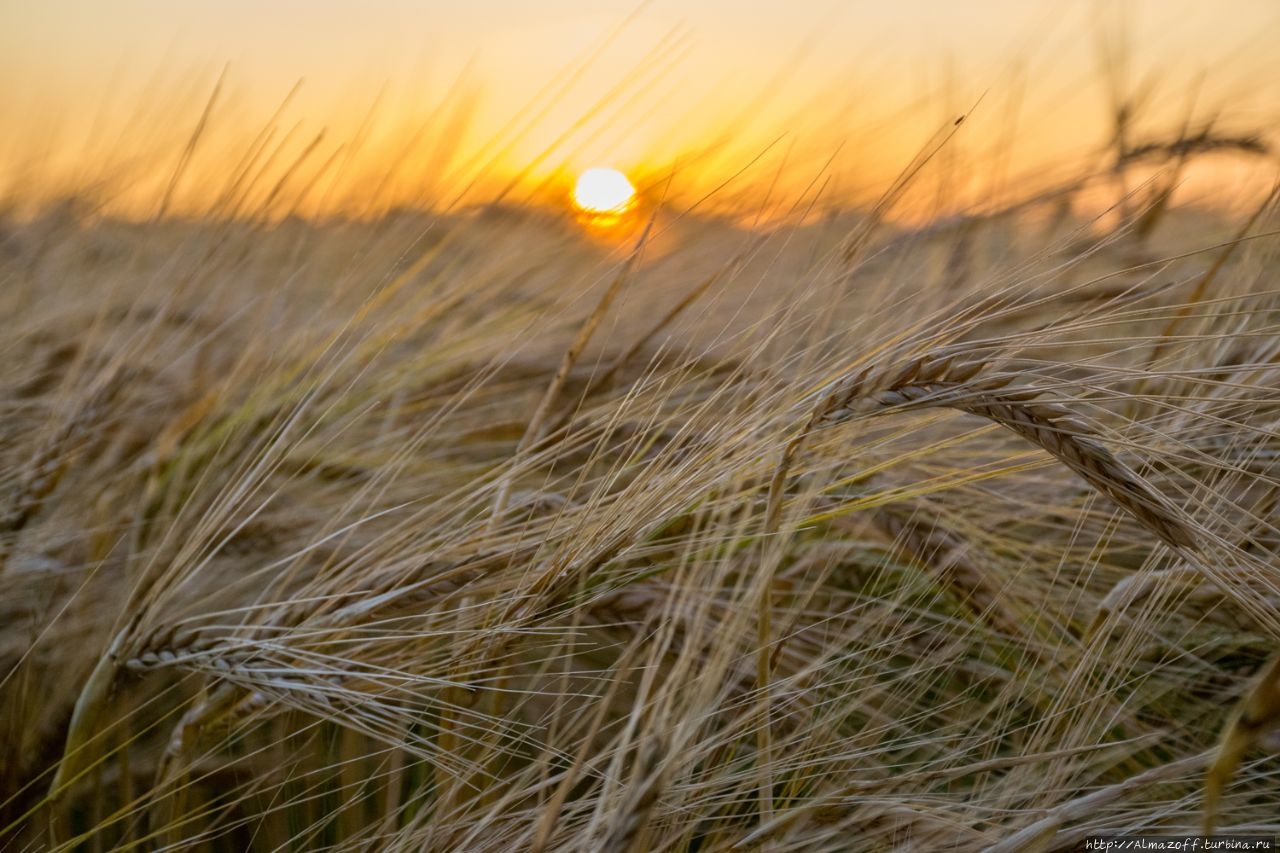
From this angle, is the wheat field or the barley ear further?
the wheat field

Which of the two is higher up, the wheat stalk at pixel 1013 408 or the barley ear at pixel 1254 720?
the wheat stalk at pixel 1013 408

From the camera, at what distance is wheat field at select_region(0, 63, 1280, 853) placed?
455 millimetres

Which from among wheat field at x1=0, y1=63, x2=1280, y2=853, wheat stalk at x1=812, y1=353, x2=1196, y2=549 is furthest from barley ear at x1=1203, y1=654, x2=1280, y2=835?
wheat stalk at x1=812, y1=353, x2=1196, y2=549

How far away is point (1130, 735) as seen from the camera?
1.95 ft

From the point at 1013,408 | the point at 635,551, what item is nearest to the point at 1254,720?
the point at 1013,408

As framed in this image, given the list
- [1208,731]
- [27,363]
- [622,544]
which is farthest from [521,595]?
[27,363]

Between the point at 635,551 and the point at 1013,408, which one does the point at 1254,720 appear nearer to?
the point at 1013,408

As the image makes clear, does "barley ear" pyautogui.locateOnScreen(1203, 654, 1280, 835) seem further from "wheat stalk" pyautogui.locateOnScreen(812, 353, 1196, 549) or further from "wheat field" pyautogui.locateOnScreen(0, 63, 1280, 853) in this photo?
"wheat stalk" pyautogui.locateOnScreen(812, 353, 1196, 549)

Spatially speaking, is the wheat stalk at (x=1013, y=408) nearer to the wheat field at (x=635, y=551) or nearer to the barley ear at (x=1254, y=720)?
the wheat field at (x=635, y=551)

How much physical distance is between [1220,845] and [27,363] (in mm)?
901

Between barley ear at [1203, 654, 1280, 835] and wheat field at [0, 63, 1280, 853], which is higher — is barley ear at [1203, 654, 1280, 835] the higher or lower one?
the lower one

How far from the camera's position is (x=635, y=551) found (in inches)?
19.0

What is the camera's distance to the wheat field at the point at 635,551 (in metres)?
0.46

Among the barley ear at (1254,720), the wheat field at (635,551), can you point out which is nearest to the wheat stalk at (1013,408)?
the wheat field at (635,551)
